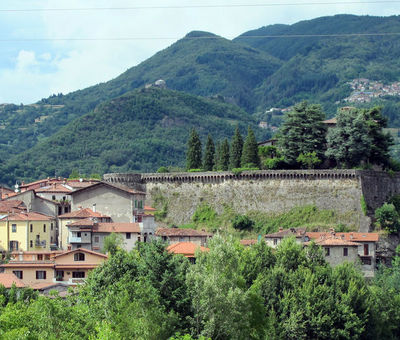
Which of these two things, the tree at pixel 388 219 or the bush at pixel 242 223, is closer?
the tree at pixel 388 219

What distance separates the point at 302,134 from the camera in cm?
12162

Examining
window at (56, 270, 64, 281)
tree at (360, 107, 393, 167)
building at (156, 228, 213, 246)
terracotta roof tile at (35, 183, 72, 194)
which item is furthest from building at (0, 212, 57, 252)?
tree at (360, 107, 393, 167)

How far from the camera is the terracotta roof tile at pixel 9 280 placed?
74.9 m

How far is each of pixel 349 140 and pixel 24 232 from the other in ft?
140

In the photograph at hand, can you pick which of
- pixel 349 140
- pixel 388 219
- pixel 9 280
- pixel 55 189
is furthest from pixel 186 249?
pixel 349 140

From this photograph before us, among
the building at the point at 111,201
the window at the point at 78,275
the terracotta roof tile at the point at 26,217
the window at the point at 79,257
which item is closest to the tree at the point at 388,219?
the building at the point at 111,201

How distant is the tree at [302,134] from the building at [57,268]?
143 feet

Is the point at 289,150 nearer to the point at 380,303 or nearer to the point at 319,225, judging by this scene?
the point at 319,225

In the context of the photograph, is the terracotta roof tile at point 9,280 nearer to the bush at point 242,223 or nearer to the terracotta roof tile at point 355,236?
the terracotta roof tile at point 355,236

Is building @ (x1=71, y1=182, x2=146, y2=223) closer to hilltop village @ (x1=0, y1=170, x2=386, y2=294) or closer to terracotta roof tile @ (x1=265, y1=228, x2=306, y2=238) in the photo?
hilltop village @ (x1=0, y1=170, x2=386, y2=294)

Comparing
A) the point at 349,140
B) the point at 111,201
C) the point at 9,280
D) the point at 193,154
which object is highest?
the point at 349,140

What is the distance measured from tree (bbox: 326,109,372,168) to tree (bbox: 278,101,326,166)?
278cm

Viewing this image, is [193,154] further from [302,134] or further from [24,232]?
[24,232]

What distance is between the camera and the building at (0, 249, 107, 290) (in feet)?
267
